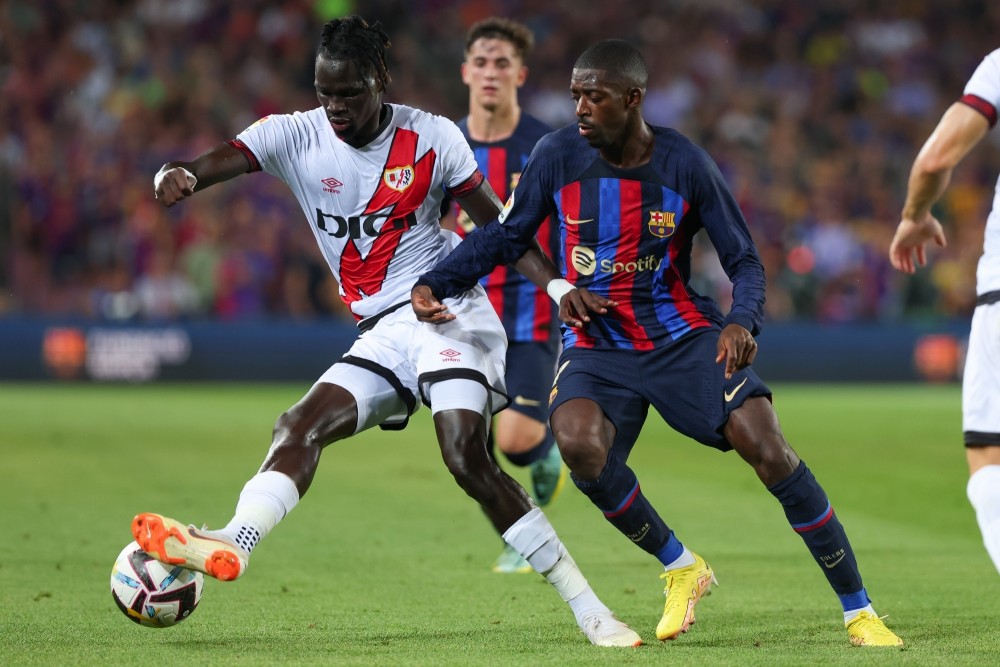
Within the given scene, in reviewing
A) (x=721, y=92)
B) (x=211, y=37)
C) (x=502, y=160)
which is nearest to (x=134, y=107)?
(x=211, y=37)

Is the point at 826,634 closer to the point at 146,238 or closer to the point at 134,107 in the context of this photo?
the point at 146,238

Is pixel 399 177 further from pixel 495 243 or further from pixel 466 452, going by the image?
pixel 466 452

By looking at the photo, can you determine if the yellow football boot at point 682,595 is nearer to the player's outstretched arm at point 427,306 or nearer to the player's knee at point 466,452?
the player's knee at point 466,452

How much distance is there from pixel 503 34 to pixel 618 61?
2.89m

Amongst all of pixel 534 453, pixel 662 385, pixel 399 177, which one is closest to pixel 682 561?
pixel 662 385

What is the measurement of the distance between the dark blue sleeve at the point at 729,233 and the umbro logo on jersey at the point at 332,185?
1.54 m

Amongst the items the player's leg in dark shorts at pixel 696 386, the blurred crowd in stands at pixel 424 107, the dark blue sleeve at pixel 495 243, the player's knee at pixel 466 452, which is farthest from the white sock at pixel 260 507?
the blurred crowd in stands at pixel 424 107

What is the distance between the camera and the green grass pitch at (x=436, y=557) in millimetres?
5316

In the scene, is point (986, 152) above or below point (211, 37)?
below

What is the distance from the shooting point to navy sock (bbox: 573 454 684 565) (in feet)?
18.4

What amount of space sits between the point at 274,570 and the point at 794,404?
1142 centimetres

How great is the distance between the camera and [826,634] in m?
5.59

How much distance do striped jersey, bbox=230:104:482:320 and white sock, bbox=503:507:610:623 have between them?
4.01 ft

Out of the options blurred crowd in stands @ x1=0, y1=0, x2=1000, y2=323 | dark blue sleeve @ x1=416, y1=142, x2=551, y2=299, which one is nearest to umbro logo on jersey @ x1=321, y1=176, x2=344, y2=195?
dark blue sleeve @ x1=416, y1=142, x2=551, y2=299
